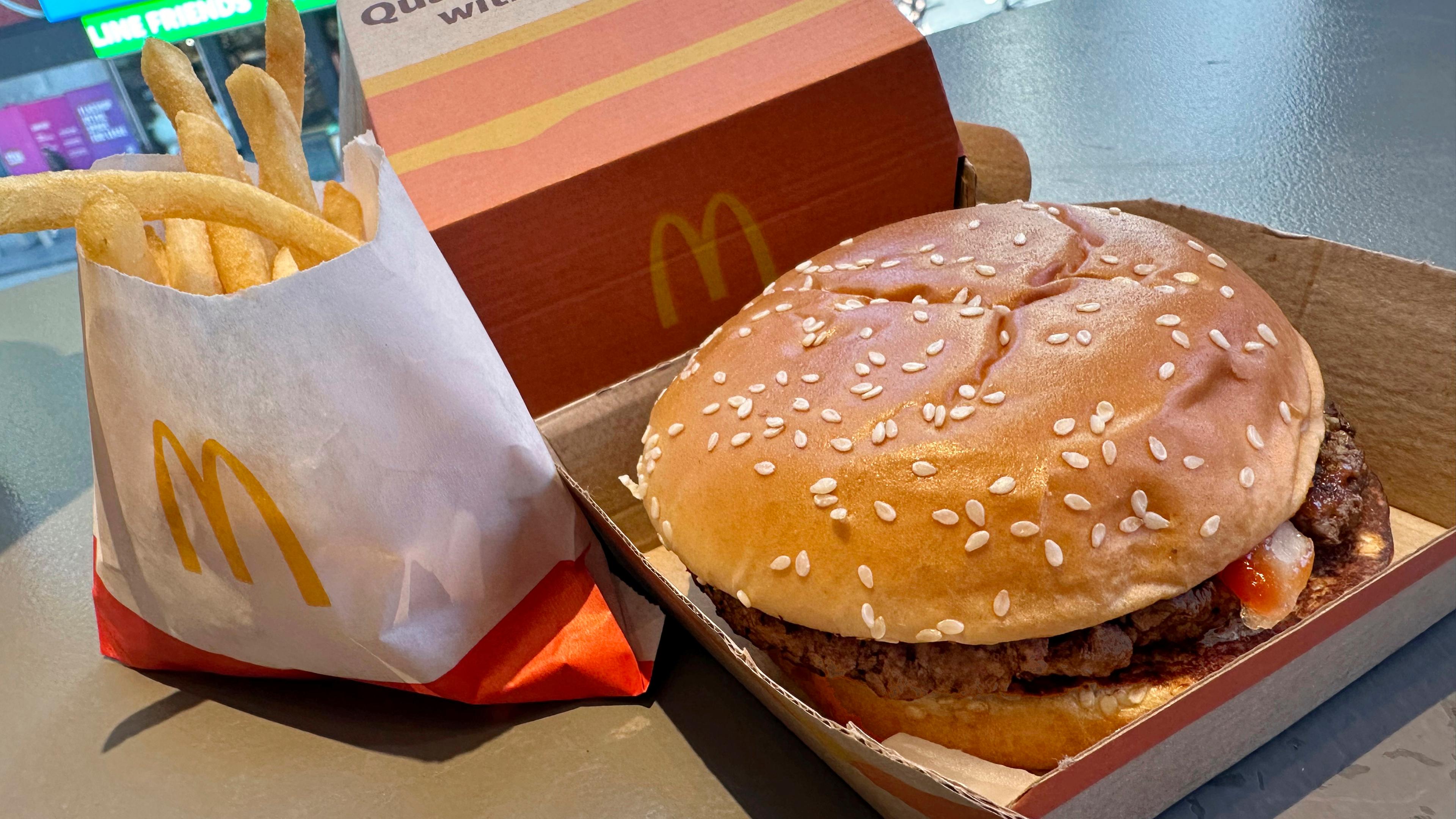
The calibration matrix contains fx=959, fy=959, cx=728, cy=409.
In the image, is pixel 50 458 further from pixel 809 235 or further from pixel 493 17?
pixel 809 235

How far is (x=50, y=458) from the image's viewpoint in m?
2.10

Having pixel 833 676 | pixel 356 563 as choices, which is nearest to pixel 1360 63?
pixel 833 676

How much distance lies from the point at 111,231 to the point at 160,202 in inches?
3.4

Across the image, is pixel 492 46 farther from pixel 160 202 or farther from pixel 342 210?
pixel 160 202

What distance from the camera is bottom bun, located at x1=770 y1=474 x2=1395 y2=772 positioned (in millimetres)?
1204

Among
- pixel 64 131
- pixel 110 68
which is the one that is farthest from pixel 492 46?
pixel 64 131

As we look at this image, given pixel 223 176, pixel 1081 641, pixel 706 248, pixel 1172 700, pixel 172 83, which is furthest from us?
pixel 706 248

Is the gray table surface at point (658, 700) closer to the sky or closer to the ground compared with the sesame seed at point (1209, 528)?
closer to the ground

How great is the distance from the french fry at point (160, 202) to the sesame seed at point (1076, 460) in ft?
3.10

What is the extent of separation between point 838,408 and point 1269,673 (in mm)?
588

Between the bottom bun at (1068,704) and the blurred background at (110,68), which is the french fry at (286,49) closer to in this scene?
A: the bottom bun at (1068,704)

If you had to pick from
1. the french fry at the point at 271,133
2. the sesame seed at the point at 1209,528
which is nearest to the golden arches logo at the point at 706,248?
the french fry at the point at 271,133

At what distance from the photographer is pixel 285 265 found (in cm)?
134

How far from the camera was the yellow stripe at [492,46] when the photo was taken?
1.84m
